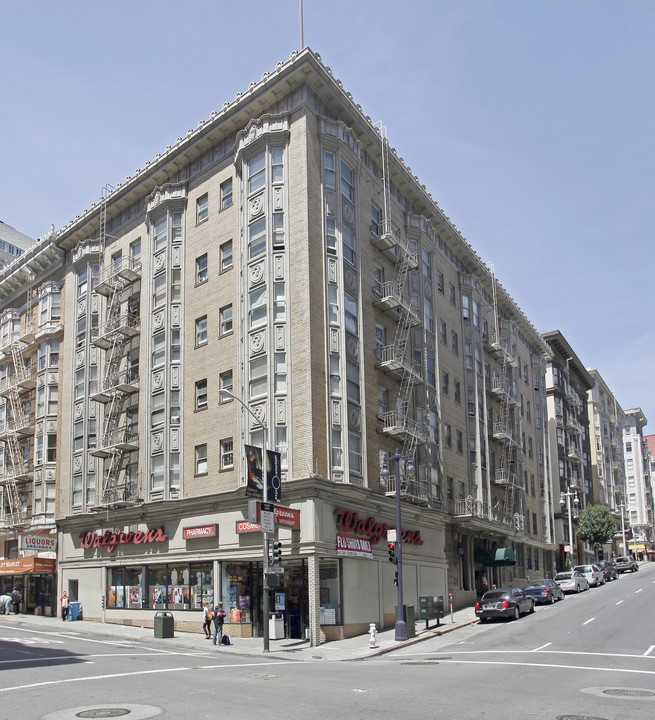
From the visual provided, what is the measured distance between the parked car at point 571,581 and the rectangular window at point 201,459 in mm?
28076

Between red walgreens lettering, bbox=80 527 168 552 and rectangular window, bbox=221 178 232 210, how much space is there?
16.7m

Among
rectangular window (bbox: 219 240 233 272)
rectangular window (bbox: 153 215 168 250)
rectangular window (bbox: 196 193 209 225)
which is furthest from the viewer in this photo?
rectangular window (bbox: 153 215 168 250)

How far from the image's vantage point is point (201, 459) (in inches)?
1469

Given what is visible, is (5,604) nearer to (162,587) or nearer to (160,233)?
(162,587)

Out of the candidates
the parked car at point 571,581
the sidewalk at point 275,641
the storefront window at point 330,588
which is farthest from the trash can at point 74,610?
the parked car at point 571,581

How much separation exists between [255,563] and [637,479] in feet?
446

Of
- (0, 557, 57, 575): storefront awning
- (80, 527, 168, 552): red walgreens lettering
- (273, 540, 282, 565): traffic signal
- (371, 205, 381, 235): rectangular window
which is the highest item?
(371, 205, 381, 235): rectangular window

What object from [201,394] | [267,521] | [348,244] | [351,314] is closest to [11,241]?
[201,394]

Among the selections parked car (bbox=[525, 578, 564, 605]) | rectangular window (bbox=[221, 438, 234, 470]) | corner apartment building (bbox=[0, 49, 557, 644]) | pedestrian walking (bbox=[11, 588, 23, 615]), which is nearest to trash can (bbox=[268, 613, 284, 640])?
corner apartment building (bbox=[0, 49, 557, 644])

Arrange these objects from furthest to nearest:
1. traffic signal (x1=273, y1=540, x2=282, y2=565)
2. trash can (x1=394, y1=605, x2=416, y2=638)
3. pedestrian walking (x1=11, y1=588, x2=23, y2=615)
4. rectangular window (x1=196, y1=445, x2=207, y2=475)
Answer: pedestrian walking (x1=11, y1=588, x2=23, y2=615), rectangular window (x1=196, y1=445, x2=207, y2=475), trash can (x1=394, y1=605, x2=416, y2=638), traffic signal (x1=273, y1=540, x2=282, y2=565)

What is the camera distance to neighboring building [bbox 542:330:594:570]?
8112 cm

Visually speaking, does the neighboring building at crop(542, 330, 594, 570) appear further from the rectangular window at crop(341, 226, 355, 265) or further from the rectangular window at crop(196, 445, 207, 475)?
the rectangular window at crop(196, 445, 207, 475)

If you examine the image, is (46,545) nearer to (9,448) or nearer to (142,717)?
(9,448)

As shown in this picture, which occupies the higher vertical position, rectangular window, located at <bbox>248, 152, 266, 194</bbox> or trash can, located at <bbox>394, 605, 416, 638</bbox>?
rectangular window, located at <bbox>248, 152, 266, 194</bbox>
